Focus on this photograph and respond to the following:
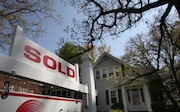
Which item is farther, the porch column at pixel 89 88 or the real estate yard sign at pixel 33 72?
the porch column at pixel 89 88

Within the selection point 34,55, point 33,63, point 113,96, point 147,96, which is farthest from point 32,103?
point 113,96

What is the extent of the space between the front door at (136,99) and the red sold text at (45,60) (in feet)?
47.6

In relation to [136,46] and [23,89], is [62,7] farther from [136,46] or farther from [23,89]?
[136,46]

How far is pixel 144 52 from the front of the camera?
15641 mm

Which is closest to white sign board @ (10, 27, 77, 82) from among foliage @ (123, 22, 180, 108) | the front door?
foliage @ (123, 22, 180, 108)

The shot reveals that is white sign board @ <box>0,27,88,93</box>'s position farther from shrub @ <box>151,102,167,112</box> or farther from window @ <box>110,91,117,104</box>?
window @ <box>110,91,117,104</box>

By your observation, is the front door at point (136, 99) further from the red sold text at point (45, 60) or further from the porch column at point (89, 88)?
the red sold text at point (45, 60)

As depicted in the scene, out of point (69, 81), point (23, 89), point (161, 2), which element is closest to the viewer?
point (23, 89)

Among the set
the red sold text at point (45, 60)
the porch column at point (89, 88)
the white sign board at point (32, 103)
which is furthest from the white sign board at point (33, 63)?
the porch column at point (89, 88)

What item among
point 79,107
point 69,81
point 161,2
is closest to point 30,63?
point 69,81

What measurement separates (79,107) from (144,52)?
14.8 m

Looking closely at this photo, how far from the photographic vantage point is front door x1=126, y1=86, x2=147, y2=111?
48.6 ft

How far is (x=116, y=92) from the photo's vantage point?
16.1 meters

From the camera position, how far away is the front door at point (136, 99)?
14807mm
